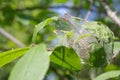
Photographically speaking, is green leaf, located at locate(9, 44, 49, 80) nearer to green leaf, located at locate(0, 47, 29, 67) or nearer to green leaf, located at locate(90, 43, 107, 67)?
green leaf, located at locate(0, 47, 29, 67)

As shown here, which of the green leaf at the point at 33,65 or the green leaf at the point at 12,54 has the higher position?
the green leaf at the point at 12,54

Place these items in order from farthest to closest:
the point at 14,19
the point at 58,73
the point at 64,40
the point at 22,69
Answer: the point at 14,19 < the point at 58,73 < the point at 64,40 < the point at 22,69

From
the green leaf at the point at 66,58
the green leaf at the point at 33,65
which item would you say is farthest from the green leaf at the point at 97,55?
the green leaf at the point at 33,65

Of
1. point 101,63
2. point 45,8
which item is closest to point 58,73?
point 45,8

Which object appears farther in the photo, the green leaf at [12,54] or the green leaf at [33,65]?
the green leaf at [12,54]

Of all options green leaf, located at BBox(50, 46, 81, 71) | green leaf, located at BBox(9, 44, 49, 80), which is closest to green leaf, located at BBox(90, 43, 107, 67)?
green leaf, located at BBox(50, 46, 81, 71)

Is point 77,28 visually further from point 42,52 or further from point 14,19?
point 14,19

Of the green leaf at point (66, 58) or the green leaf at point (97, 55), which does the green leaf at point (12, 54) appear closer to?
the green leaf at point (66, 58)
